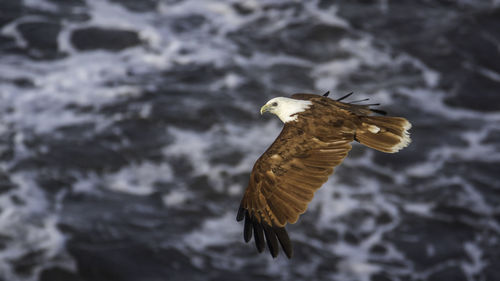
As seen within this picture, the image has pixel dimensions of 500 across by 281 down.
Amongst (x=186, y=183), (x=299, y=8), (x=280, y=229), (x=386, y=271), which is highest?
(x=280, y=229)

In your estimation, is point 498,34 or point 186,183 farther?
point 498,34

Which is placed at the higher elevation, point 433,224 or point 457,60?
point 457,60

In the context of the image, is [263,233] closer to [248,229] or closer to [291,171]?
[248,229]

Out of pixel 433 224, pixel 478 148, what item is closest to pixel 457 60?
pixel 478 148

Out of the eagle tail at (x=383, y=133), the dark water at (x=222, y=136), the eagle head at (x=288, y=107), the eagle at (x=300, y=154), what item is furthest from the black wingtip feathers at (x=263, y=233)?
the dark water at (x=222, y=136)

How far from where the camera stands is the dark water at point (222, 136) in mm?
9492

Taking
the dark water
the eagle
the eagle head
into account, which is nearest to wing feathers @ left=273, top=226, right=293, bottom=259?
the eagle

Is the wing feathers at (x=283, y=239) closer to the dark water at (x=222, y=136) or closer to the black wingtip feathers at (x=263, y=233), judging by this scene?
the black wingtip feathers at (x=263, y=233)

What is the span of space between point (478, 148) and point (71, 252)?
21.6 ft

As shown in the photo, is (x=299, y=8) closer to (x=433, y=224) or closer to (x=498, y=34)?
(x=498, y=34)

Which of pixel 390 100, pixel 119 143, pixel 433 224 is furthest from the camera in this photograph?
pixel 390 100

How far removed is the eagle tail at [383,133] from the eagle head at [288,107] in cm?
47

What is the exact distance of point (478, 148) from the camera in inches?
444

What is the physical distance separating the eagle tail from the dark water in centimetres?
435
